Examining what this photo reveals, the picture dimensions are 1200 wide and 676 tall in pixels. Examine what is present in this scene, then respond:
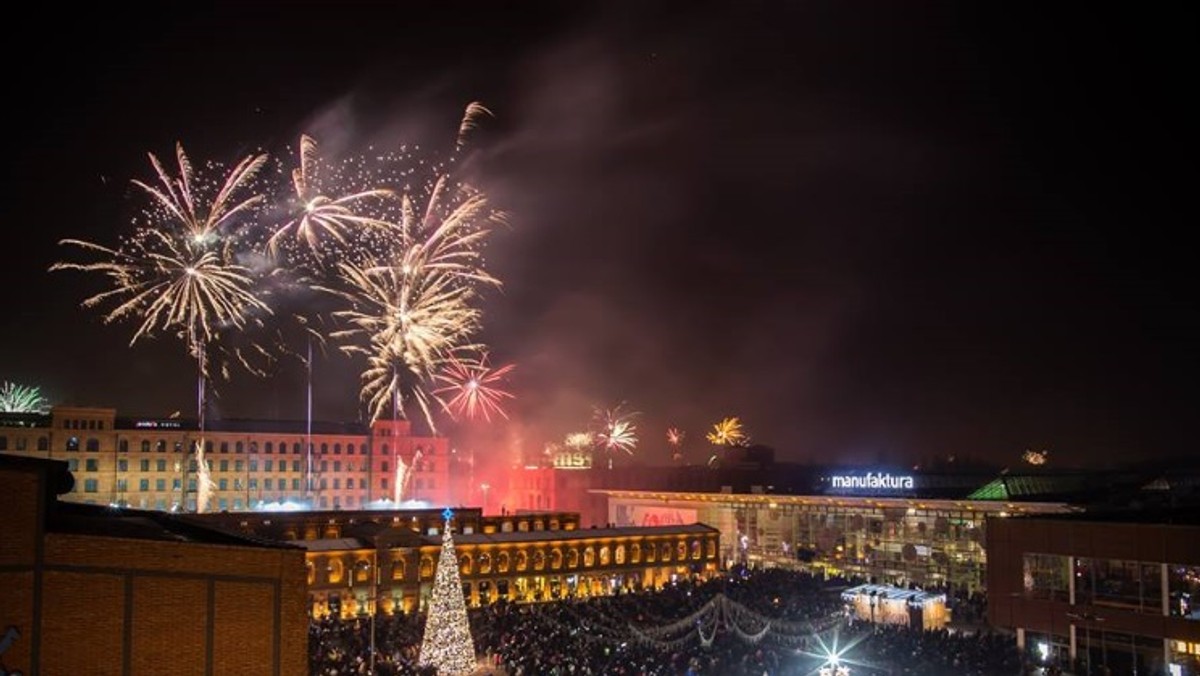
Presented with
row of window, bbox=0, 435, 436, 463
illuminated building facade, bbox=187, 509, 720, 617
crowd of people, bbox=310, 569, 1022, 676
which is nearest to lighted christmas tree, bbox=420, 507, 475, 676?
crowd of people, bbox=310, 569, 1022, 676

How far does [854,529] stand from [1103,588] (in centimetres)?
2800

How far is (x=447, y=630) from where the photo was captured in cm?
2983

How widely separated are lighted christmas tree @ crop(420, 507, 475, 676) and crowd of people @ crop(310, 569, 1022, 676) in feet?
2.31

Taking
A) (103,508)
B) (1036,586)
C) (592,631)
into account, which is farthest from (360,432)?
(103,508)

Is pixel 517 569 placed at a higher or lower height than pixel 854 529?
lower

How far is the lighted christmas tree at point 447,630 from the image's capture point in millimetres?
29562

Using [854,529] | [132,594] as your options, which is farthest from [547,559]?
[132,594]

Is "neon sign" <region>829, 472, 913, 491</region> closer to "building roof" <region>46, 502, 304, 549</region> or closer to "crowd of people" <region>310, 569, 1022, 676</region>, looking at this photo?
"crowd of people" <region>310, 569, 1022, 676</region>

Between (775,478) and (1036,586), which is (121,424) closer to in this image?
(775,478)

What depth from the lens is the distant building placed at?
44.1 feet

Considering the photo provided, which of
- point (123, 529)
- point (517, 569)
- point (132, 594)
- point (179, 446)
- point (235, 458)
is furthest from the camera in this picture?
point (235, 458)

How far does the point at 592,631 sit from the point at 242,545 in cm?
2347

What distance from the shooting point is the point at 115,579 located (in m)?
14.2

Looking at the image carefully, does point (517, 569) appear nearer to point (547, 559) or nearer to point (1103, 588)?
point (547, 559)
